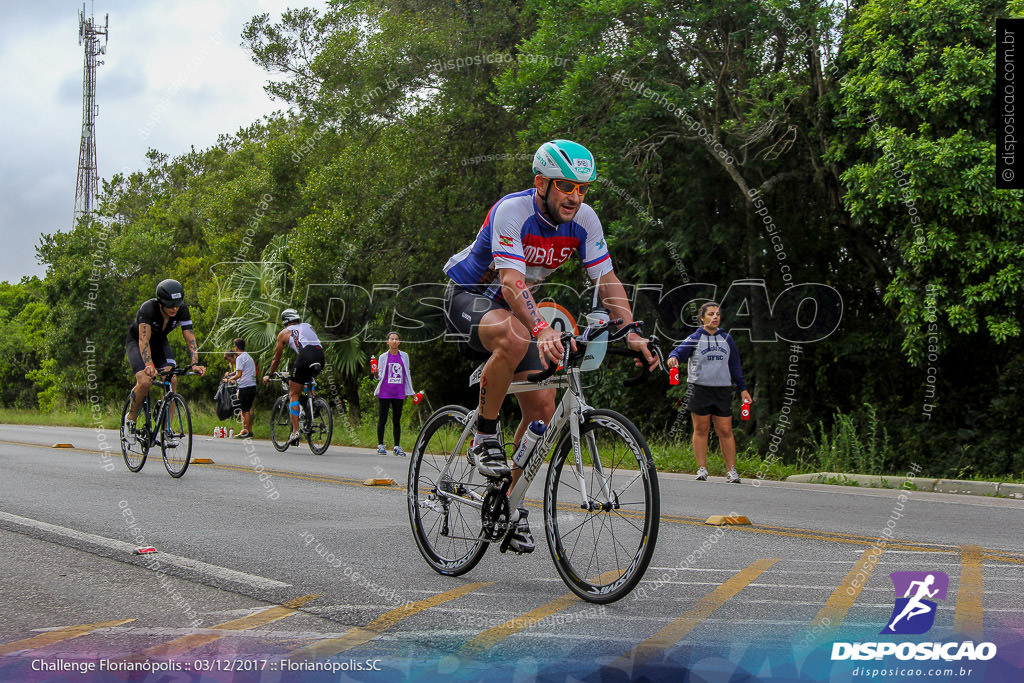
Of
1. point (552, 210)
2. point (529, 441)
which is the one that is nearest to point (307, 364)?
point (529, 441)

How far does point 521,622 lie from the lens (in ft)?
13.6

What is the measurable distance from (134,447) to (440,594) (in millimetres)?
7656

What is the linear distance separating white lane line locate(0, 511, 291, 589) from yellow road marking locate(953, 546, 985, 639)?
10.4ft

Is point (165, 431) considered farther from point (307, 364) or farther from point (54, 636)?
point (54, 636)

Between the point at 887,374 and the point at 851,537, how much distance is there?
13.7 metres

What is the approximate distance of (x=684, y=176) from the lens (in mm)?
19422

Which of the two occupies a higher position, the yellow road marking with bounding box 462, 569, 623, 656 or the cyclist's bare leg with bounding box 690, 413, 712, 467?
→ the cyclist's bare leg with bounding box 690, 413, 712, 467

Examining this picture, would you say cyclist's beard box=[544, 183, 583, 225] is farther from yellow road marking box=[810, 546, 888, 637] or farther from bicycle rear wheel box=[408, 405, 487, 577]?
yellow road marking box=[810, 546, 888, 637]

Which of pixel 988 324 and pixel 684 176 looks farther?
pixel 684 176

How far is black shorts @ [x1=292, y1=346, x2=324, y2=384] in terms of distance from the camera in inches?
603

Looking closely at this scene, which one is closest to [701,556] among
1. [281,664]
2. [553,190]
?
[553,190]

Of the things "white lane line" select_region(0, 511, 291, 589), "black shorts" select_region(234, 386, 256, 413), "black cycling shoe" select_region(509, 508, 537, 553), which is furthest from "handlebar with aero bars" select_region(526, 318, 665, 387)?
→ "black shorts" select_region(234, 386, 256, 413)

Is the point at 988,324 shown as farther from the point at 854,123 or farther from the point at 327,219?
the point at 327,219

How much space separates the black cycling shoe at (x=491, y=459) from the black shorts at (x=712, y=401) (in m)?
6.74
